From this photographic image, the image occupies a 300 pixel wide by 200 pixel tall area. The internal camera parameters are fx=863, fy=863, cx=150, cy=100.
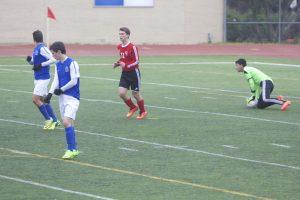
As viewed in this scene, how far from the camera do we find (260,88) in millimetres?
18672

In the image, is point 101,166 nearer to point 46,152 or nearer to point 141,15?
point 46,152

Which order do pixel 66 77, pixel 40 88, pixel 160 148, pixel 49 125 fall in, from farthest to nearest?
pixel 40 88 → pixel 49 125 → pixel 160 148 → pixel 66 77

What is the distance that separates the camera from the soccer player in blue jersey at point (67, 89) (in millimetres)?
12180

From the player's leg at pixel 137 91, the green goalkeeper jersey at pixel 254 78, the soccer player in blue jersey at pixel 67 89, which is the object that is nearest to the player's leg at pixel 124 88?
the player's leg at pixel 137 91

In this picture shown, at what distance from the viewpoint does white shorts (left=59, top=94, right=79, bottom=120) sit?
40.0ft

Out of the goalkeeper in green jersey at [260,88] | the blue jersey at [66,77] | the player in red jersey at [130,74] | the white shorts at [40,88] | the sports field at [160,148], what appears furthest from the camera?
the goalkeeper in green jersey at [260,88]

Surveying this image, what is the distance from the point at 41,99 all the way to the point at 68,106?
3.39 meters

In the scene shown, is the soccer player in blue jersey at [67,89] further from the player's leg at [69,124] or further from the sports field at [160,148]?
the sports field at [160,148]

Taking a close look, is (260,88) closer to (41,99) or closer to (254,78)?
(254,78)

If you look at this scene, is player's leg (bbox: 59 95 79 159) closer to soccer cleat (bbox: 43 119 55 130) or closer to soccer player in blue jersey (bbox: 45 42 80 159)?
soccer player in blue jersey (bbox: 45 42 80 159)

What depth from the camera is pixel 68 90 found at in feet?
40.4

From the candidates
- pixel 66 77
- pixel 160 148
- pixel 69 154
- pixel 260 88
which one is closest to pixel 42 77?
pixel 66 77

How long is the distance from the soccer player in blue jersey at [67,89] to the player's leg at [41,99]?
2.89 m

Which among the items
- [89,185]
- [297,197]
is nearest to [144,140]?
[89,185]
